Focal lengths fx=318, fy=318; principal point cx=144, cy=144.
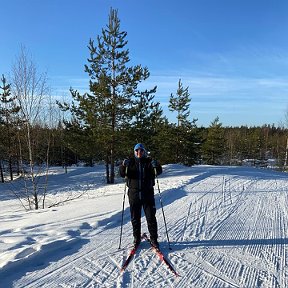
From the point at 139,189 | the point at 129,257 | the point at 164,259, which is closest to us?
the point at 164,259

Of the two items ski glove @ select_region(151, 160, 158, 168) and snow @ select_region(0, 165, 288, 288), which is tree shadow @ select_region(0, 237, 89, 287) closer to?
snow @ select_region(0, 165, 288, 288)

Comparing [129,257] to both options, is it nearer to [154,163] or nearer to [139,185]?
[139,185]

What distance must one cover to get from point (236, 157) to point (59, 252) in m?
70.2

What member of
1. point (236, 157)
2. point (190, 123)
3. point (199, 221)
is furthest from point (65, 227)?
point (236, 157)

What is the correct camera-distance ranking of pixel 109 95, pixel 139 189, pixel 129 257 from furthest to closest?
1. pixel 109 95
2. pixel 139 189
3. pixel 129 257

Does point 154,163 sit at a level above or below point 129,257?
above

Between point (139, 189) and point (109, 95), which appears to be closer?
point (139, 189)

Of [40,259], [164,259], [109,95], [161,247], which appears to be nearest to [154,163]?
[161,247]

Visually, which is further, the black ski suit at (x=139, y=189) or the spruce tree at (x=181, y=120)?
the spruce tree at (x=181, y=120)

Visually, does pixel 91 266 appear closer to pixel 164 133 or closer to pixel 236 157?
pixel 164 133

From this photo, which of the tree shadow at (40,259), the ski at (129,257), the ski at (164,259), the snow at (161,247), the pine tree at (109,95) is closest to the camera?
the snow at (161,247)

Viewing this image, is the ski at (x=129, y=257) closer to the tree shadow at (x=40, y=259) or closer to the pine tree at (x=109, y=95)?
the tree shadow at (x=40, y=259)

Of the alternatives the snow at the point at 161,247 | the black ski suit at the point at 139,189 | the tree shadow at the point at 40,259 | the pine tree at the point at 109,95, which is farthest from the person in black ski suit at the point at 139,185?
the pine tree at the point at 109,95

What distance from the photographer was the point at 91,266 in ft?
17.7
